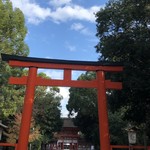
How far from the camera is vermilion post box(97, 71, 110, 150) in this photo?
12748 mm

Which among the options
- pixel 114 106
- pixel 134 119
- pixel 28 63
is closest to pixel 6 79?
pixel 28 63

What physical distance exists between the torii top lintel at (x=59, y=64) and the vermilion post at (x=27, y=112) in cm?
41

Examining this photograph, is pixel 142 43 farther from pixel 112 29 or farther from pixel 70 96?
pixel 70 96

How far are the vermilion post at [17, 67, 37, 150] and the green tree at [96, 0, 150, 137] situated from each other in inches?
178

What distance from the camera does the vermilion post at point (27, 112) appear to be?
12547 mm

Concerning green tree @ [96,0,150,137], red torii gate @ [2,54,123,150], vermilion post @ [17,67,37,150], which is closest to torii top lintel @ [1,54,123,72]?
red torii gate @ [2,54,123,150]

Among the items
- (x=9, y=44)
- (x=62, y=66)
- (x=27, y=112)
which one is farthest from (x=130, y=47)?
(x=9, y=44)

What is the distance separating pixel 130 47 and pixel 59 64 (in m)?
3.89

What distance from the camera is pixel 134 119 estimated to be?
16891mm

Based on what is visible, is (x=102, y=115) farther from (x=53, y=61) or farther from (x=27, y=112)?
(x=53, y=61)

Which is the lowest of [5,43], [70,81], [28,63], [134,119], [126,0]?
[134,119]

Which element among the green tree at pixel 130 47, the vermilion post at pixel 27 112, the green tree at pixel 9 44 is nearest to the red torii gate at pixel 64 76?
the vermilion post at pixel 27 112

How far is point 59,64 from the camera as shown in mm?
14297

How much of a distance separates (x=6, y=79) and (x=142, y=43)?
28.5 feet
